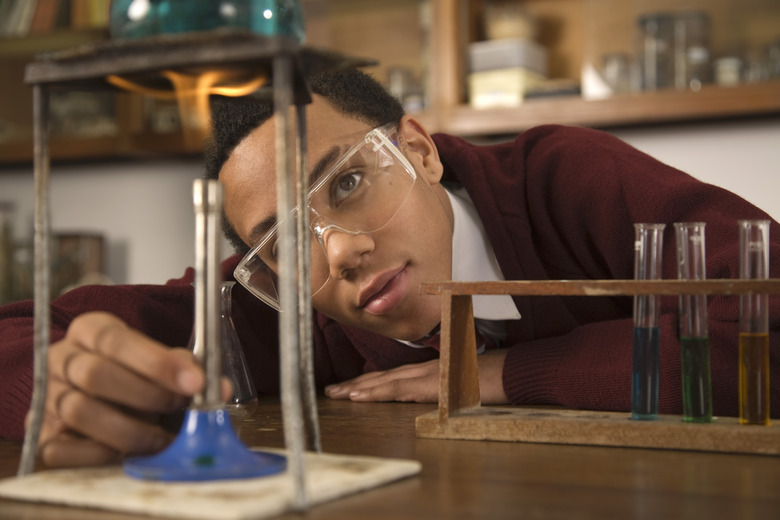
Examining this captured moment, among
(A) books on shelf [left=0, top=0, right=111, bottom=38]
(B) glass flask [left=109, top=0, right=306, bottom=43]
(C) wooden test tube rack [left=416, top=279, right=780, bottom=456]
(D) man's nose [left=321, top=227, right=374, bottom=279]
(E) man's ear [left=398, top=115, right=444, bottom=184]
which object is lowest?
(C) wooden test tube rack [left=416, top=279, right=780, bottom=456]

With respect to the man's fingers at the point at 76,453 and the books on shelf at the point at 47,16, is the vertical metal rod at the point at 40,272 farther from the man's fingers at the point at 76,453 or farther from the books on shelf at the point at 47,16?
the books on shelf at the point at 47,16

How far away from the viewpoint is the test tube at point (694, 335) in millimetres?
903

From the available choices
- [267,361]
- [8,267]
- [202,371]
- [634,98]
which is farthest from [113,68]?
[8,267]

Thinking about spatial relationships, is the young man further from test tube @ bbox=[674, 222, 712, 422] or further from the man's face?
test tube @ bbox=[674, 222, 712, 422]

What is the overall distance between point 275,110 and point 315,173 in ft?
2.06

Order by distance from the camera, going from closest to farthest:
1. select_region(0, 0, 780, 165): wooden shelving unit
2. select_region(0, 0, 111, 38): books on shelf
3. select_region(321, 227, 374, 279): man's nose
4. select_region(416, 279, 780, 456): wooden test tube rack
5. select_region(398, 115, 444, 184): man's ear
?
1. select_region(416, 279, 780, 456): wooden test tube rack
2. select_region(321, 227, 374, 279): man's nose
3. select_region(398, 115, 444, 184): man's ear
4. select_region(0, 0, 780, 165): wooden shelving unit
5. select_region(0, 0, 111, 38): books on shelf

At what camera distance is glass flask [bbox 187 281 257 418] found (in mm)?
1136

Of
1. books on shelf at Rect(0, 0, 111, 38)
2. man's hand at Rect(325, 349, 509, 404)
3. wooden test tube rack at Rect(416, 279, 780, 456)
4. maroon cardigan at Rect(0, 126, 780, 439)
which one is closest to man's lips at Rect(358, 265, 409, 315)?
man's hand at Rect(325, 349, 509, 404)

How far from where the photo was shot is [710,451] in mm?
843

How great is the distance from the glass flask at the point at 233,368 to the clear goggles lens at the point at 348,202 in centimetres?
20

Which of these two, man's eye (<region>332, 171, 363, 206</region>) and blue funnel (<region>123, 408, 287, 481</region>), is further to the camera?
man's eye (<region>332, 171, 363, 206</region>)

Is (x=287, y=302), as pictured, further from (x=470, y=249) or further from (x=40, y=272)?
(x=470, y=249)

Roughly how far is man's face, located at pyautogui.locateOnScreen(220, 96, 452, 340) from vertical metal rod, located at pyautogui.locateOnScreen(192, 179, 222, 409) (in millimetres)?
634

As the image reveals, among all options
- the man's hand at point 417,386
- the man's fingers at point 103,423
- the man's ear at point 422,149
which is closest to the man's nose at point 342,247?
the man's hand at point 417,386
